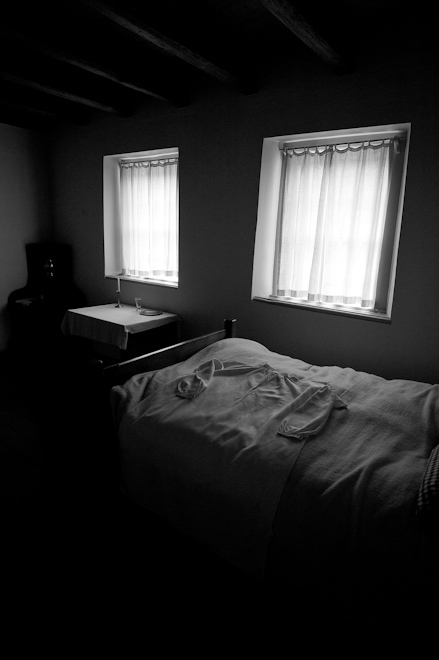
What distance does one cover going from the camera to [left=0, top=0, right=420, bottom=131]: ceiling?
2188mm

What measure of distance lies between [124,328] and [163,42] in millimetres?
1955

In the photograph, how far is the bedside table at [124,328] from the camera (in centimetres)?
333

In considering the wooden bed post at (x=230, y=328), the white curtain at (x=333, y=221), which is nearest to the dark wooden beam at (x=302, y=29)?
the white curtain at (x=333, y=221)

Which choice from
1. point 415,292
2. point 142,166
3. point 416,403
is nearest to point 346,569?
point 416,403

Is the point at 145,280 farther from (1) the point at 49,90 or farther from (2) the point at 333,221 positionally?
(2) the point at 333,221

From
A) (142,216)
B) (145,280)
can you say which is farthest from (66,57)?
(145,280)

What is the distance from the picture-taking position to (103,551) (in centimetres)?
176

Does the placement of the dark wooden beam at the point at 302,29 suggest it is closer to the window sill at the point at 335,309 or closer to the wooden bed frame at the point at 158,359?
the window sill at the point at 335,309

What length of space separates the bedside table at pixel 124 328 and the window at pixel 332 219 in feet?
3.10

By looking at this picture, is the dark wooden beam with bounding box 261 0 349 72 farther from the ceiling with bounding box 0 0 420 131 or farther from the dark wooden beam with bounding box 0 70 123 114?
the dark wooden beam with bounding box 0 70 123 114

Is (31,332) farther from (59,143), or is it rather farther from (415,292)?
(415,292)

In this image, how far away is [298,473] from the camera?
1.44 m

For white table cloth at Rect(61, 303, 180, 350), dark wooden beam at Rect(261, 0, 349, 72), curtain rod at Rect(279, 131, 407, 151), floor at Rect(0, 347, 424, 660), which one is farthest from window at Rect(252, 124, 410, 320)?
floor at Rect(0, 347, 424, 660)

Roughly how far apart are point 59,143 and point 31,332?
2.15 meters
